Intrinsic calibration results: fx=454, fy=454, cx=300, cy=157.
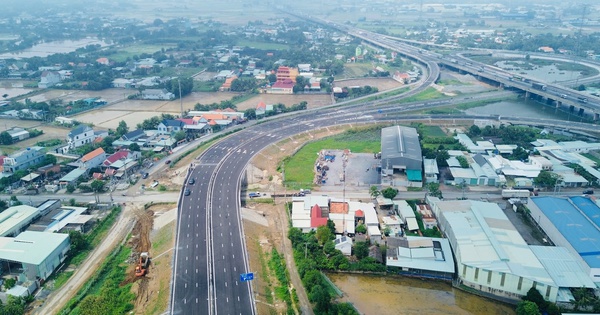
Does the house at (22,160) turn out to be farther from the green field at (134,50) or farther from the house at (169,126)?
the green field at (134,50)

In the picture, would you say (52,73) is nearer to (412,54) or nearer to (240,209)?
(240,209)

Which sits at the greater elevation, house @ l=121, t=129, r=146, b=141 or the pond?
the pond

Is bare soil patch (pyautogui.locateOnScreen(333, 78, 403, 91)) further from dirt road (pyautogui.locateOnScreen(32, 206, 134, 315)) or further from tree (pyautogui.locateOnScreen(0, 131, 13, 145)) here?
dirt road (pyautogui.locateOnScreen(32, 206, 134, 315))

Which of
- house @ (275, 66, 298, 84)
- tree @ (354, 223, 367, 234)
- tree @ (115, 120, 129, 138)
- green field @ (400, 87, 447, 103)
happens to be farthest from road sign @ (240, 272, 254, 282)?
house @ (275, 66, 298, 84)

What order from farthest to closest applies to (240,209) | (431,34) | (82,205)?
(431,34)
(82,205)
(240,209)

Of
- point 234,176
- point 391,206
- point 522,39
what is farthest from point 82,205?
point 522,39

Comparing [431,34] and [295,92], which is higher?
[431,34]
